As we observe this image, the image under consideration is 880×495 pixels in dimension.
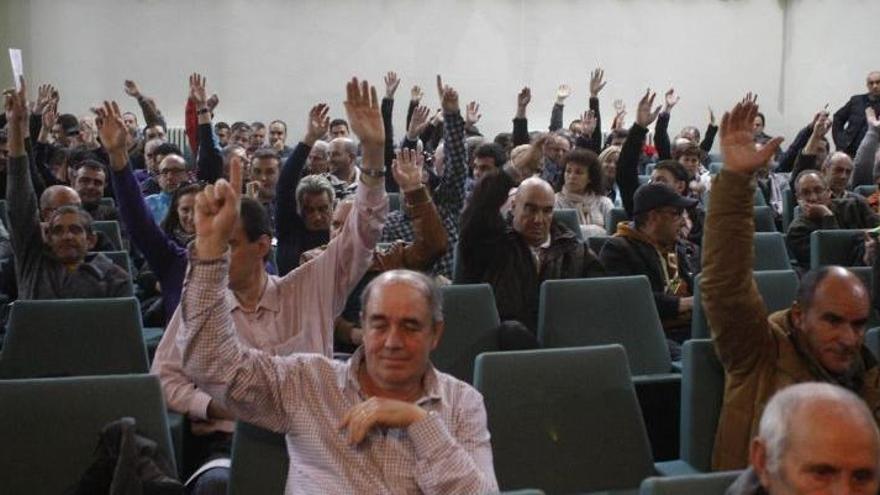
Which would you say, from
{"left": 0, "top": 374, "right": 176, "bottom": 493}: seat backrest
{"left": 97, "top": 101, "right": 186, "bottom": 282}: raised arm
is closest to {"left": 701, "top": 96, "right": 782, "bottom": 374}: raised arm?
{"left": 0, "top": 374, "right": 176, "bottom": 493}: seat backrest

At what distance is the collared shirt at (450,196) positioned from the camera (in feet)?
16.2

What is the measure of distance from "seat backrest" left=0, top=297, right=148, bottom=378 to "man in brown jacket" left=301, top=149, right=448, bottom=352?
2.33 ft

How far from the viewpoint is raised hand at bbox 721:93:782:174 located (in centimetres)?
261

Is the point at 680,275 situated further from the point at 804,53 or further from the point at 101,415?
the point at 804,53

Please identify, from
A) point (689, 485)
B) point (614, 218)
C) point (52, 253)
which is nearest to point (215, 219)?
point (689, 485)

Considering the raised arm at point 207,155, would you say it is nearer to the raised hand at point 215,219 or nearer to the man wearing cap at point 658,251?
the man wearing cap at point 658,251

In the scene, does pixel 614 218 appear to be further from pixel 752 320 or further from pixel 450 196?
pixel 752 320

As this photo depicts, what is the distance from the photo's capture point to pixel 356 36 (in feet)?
44.1

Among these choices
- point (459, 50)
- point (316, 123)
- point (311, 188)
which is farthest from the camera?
point (459, 50)

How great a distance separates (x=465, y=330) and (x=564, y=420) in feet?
2.97

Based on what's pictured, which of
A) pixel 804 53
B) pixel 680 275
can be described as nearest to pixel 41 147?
pixel 680 275

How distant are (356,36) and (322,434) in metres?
11.6

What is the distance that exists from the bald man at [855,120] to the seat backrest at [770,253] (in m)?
5.25

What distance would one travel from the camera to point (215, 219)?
220cm
